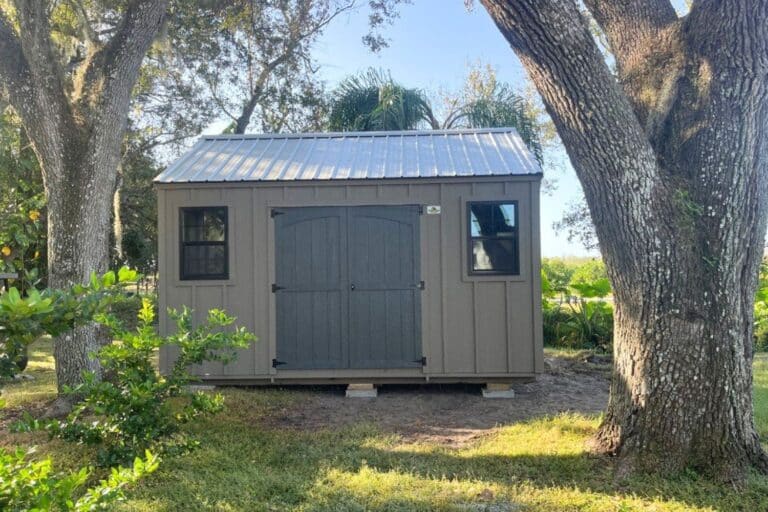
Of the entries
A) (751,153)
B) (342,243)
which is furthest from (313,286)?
(751,153)

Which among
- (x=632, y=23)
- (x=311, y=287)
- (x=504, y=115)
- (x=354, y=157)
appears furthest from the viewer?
(x=504, y=115)

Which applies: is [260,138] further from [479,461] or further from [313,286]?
[479,461]

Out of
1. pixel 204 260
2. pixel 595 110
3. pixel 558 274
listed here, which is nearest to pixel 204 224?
pixel 204 260

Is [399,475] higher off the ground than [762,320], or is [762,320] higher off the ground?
[762,320]

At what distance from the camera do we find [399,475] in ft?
12.0

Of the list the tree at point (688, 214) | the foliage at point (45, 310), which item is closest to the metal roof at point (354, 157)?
the tree at point (688, 214)

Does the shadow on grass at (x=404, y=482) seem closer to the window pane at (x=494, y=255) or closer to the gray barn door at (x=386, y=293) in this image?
the gray barn door at (x=386, y=293)

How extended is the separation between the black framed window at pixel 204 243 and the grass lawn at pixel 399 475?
6.21 ft

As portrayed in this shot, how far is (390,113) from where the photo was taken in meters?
11.4

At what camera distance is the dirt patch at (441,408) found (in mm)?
4938

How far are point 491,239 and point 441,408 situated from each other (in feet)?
6.31

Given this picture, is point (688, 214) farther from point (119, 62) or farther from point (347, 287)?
point (119, 62)

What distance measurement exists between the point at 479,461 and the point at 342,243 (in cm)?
295

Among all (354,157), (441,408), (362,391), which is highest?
(354,157)
